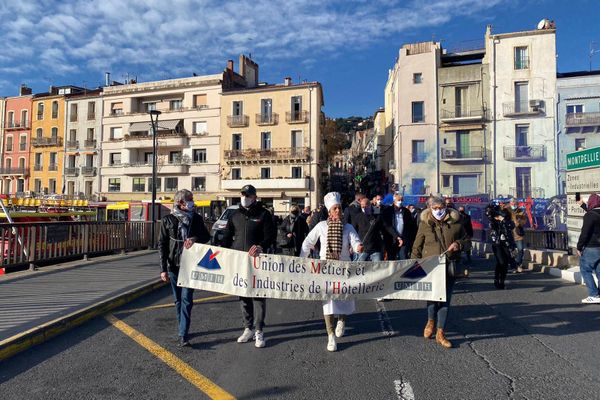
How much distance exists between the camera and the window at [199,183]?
140 feet

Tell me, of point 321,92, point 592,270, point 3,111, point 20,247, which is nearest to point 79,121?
point 3,111

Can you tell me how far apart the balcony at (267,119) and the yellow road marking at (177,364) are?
3655cm

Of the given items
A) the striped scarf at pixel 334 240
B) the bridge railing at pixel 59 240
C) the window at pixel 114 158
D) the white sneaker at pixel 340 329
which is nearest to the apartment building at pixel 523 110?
the bridge railing at pixel 59 240

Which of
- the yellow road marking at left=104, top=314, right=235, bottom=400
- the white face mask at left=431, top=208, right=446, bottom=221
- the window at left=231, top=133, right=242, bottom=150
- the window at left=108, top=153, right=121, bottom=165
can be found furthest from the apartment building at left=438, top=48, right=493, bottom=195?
the window at left=108, top=153, right=121, bottom=165

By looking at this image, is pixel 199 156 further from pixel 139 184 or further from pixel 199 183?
pixel 139 184

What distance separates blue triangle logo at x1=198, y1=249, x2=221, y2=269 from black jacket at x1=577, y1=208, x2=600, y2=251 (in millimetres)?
6223

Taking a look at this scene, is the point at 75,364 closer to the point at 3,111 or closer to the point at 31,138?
the point at 31,138

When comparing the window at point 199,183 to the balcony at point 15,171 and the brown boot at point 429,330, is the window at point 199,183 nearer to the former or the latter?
the balcony at point 15,171

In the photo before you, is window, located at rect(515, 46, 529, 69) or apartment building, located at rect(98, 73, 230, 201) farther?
apartment building, located at rect(98, 73, 230, 201)

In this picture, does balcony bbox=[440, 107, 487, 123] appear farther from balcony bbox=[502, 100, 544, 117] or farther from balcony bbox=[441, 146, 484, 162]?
balcony bbox=[441, 146, 484, 162]

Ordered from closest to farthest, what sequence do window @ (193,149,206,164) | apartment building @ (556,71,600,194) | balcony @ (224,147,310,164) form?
apartment building @ (556,71,600,194) < balcony @ (224,147,310,164) < window @ (193,149,206,164)

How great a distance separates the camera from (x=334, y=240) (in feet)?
16.5

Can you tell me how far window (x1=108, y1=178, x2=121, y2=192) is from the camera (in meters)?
45.7

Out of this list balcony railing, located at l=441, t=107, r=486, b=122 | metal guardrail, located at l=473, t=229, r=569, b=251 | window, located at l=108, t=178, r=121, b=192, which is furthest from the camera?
window, located at l=108, t=178, r=121, b=192
